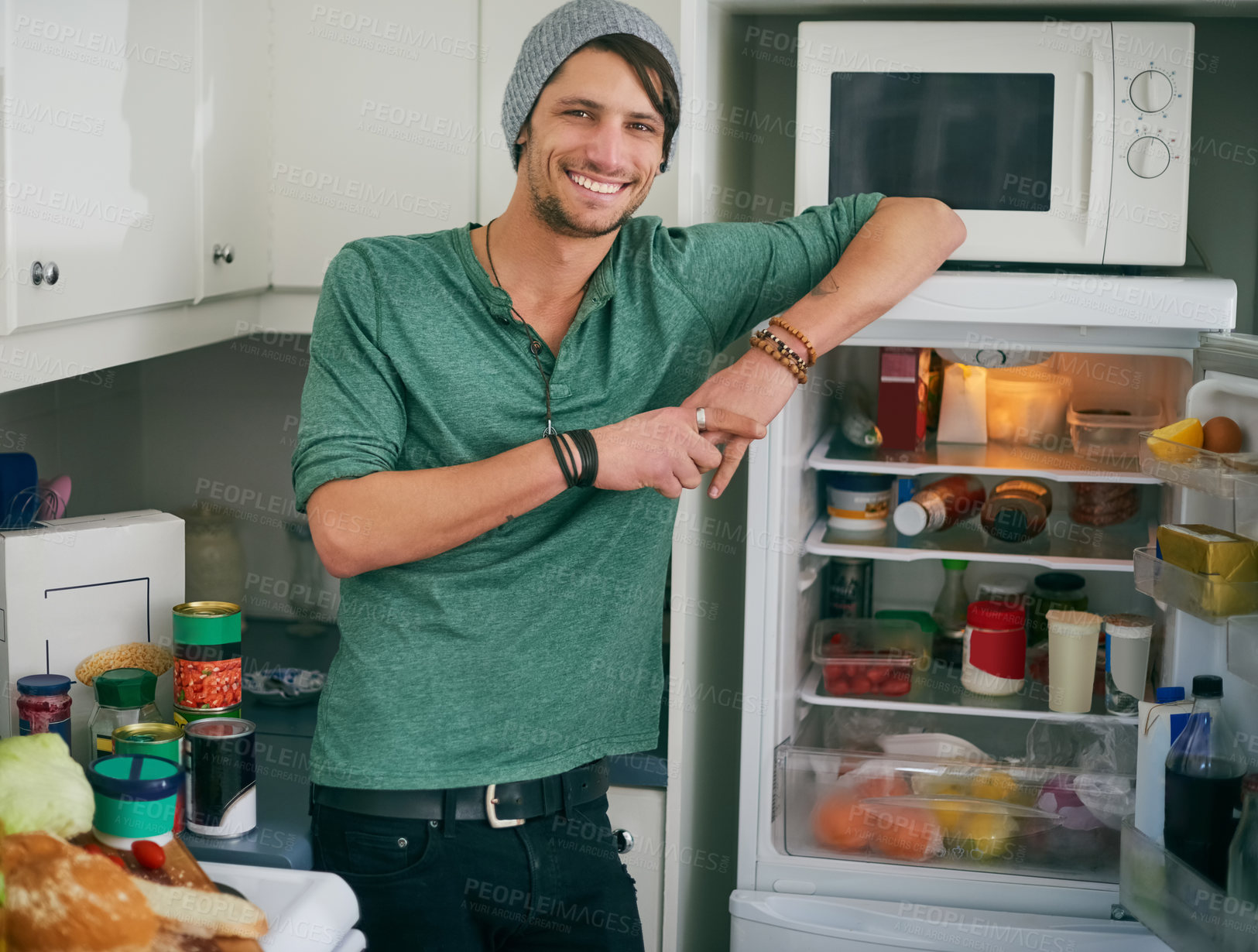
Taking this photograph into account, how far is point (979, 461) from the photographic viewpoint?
1.80m

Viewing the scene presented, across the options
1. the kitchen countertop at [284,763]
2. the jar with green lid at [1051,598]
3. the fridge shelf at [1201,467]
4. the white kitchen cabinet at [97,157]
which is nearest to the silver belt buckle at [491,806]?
the kitchen countertop at [284,763]

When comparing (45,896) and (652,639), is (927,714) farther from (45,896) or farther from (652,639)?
(45,896)

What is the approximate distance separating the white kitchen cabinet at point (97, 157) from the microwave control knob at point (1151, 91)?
1.29 metres

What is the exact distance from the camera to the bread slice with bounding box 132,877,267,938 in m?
0.97

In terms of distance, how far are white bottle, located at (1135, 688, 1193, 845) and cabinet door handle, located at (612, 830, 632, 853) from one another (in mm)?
687

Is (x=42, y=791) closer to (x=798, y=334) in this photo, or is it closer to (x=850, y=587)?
(x=798, y=334)

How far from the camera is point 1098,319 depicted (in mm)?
1575

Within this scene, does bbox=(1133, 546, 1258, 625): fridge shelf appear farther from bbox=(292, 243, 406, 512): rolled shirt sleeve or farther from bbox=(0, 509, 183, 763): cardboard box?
bbox=(0, 509, 183, 763): cardboard box

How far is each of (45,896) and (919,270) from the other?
1172 millimetres

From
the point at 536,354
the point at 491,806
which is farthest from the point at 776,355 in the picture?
the point at 491,806

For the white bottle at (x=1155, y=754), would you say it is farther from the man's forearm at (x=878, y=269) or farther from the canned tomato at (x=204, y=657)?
the canned tomato at (x=204, y=657)

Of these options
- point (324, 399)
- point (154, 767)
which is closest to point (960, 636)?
point (324, 399)

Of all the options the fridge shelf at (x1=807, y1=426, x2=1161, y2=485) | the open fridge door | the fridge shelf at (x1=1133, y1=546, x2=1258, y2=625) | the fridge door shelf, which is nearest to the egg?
the open fridge door

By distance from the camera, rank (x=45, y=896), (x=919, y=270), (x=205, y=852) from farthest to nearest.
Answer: (x=919, y=270) → (x=205, y=852) → (x=45, y=896)
